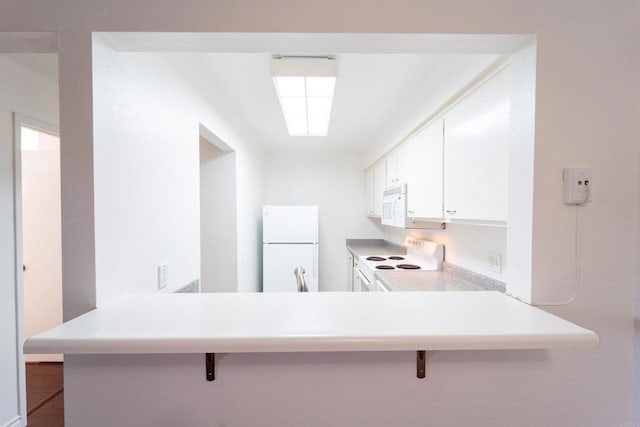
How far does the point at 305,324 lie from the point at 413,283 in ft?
4.35

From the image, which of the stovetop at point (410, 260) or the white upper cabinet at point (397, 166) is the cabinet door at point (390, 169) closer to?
the white upper cabinet at point (397, 166)

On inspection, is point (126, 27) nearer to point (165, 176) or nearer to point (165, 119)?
point (165, 119)

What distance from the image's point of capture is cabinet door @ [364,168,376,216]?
353 centimetres

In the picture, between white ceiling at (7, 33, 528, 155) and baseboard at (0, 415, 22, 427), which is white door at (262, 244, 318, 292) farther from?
baseboard at (0, 415, 22, 427)

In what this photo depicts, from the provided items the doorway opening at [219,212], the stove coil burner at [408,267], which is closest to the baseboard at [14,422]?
the doorway opening at [219,212]

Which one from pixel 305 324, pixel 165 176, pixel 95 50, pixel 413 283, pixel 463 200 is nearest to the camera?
pixel 305 324

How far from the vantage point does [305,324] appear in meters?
0.71

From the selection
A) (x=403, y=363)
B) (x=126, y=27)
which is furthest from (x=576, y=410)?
(x=126, y=27)

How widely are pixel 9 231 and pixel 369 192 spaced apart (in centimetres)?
351

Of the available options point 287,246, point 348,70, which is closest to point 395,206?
point 348,70

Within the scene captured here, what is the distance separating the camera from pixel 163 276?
3.91 ft

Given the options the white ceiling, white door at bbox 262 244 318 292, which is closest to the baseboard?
white door at bbox 262 244 318 292

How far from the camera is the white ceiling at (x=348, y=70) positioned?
0.89 meters

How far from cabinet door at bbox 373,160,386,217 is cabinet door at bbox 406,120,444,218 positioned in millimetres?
850
